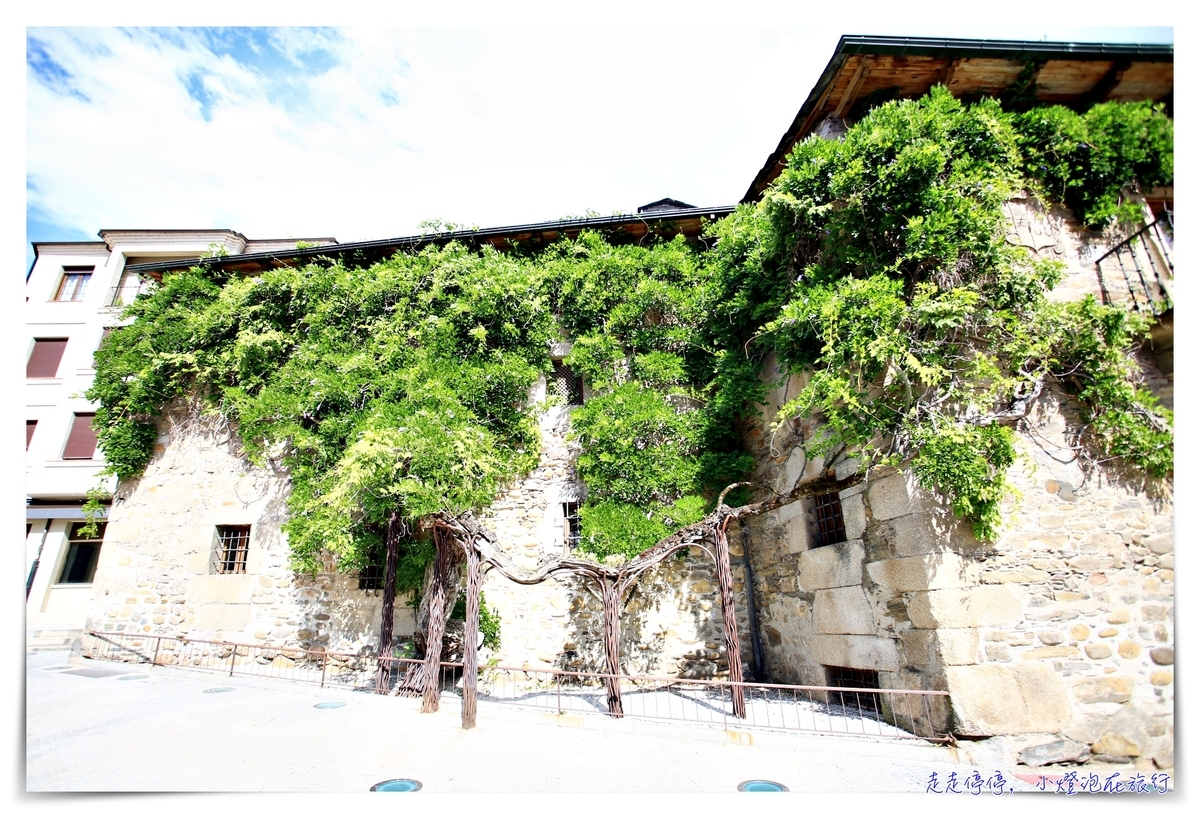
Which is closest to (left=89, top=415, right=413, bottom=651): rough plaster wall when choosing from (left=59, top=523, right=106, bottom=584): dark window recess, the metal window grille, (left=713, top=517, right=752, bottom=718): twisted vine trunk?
the metal window grille

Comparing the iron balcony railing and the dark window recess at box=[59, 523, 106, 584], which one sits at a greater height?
the iron balcony railing

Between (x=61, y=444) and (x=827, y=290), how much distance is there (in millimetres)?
14851

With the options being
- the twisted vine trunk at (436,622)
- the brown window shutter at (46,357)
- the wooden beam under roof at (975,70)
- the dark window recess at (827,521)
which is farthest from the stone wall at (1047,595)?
the brown window shutter at (46,357)

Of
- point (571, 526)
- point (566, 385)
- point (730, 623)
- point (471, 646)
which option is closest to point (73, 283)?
point (566, 385)

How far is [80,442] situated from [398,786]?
12159mm

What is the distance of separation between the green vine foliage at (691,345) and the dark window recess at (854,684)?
204 cm

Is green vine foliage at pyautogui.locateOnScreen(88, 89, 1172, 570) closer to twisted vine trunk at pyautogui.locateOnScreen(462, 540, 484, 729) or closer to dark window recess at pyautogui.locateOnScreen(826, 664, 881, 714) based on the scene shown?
twisted vine trunk at pyautogui.locateOnScreen(462, 540, 484, 729)

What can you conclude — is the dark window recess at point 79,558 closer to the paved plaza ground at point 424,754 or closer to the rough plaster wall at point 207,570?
the rough plaster wall at point 207,570

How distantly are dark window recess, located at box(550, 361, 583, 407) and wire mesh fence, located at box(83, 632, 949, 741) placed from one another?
12.5 ft

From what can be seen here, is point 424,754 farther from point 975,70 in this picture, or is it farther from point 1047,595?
point 975,70

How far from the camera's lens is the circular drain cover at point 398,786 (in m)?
3.96

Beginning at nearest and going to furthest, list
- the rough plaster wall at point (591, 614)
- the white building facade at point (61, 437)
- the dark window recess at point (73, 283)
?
the rough plaster wall at point (591, 614) < the white building facade at point (61, 437) < the dark window recess at point (73, 283)

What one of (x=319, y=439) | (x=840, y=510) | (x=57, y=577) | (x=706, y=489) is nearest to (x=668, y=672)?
(x=706, y=489)

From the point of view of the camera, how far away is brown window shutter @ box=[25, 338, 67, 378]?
1124cm
